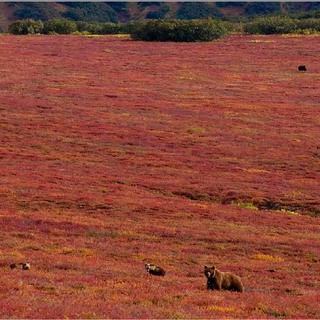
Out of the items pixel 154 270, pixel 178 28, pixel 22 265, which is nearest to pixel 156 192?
pixel 154 270

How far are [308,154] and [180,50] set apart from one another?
8003 centimetres

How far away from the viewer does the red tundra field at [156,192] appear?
1875 cm

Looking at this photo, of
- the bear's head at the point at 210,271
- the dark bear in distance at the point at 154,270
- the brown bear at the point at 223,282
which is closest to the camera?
the bear's head at the point at 210,271

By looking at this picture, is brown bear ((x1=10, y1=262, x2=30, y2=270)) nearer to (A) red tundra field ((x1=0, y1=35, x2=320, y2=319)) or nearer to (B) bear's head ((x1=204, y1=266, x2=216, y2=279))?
(A) red tundra field ((x1=0, y1=35, x2=320, y2=319))

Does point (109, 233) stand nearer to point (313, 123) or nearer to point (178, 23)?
point (313, 123)

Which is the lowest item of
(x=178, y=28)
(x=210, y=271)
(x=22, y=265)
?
(x=178, y=28)

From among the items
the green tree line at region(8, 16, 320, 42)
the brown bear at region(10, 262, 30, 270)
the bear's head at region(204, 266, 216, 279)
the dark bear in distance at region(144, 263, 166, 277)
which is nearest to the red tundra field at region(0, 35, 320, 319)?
the dark bear in distance at region(144, 263, 166, 277)

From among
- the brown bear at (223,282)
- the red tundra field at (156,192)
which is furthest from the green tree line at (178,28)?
the brown bear at (223,282)

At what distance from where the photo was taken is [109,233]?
28297mm

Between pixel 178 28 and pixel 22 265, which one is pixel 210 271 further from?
pixel 178 28

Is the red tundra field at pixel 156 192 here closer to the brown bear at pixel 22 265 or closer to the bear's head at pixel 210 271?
the brown bear at pixel 22 265

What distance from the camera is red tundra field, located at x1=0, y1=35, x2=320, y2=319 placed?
1875cm

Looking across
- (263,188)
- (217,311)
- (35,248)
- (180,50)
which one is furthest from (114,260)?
(180,50)

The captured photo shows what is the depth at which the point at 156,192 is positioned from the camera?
38969 mm
